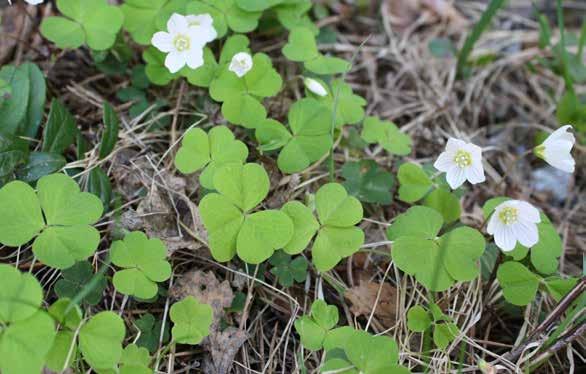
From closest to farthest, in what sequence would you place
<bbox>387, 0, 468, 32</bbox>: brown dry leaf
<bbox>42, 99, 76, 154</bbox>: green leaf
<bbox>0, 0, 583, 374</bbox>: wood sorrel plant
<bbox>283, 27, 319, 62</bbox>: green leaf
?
<bbox>0, 0, 583, 374</bbox>: wood sorrel plant → <bbox>42, 99, 76, 154</bbox>: green leaf → <bbox>283, 27, 319, 62</bbox>: green leaf → <bbox>387, 0, 468, 32</bbox>: brown dry leaf

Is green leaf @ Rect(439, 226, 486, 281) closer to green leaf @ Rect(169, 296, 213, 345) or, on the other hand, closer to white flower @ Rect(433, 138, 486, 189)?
white flower @ Rect(433, 138, 486, 189)

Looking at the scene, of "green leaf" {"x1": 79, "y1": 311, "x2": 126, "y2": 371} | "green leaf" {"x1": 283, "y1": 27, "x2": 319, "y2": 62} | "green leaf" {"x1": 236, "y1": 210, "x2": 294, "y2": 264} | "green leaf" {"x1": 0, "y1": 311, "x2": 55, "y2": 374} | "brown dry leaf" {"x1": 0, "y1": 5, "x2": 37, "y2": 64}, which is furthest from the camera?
"brown dry leaf" {"x1": 0, "y1": 5, "x2": 37, "y2": 64}

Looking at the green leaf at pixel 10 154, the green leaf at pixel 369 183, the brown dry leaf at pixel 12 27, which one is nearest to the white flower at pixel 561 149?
the green leaf at pixel 369 183

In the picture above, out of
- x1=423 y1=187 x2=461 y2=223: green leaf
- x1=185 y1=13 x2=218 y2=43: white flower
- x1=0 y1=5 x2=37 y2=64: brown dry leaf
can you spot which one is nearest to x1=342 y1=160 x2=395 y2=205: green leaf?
x1=423 y1=187 x2=461 y2=223: green leaf

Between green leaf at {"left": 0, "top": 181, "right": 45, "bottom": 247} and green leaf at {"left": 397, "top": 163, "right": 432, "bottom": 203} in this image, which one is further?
green leaf at {"left": 397, "top": 163, "right": 432, "bottom": 203}

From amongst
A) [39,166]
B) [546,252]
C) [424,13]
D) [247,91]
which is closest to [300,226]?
[247,91]

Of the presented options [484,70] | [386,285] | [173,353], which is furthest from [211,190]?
[484,70]

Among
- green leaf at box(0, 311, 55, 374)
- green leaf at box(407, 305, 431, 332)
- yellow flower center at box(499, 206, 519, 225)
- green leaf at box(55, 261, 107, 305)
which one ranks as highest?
green leaf at box(0, 311, 55, 374)
